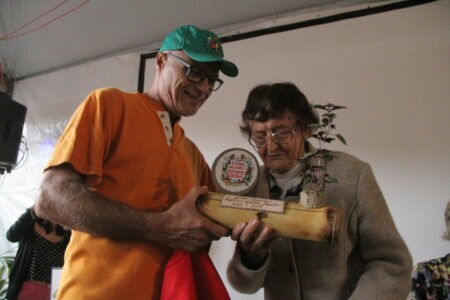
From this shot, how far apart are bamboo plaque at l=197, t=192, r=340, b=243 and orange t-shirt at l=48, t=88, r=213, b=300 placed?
14 cm

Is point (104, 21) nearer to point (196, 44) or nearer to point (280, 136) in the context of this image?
point (196, 44)

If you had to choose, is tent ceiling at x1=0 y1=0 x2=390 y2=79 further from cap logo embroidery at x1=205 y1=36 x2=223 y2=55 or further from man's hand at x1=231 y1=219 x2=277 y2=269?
man's hand at x1=231 y1=219 x2=277 y2=269

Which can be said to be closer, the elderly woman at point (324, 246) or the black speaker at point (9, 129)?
the elderly woman at point (324, 246)

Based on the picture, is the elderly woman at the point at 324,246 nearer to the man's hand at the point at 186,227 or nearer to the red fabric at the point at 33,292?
the man's hand at the point at 186,227

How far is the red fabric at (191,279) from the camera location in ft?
2.17

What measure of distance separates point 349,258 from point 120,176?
0.60 m

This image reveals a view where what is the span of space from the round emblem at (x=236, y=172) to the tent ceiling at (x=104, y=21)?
158 cm

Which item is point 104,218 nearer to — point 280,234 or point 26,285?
point 280,234

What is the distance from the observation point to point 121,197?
0.73 meters

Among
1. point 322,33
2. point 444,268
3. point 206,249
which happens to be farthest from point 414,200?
point 206,249

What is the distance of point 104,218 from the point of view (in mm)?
632

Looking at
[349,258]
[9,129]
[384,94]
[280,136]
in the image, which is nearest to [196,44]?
[280,136]

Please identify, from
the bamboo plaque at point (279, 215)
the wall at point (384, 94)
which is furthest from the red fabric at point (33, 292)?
the bamboo plaque at point (279, 215)

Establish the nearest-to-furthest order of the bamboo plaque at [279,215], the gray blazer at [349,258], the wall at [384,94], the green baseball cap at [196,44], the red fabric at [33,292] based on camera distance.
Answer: the bamboo plaque at [279,215] < the gray blazer at [349,258] < the green baseball cap at [196,44] < the wall at [384,94] < the red fabric at [33,292]
